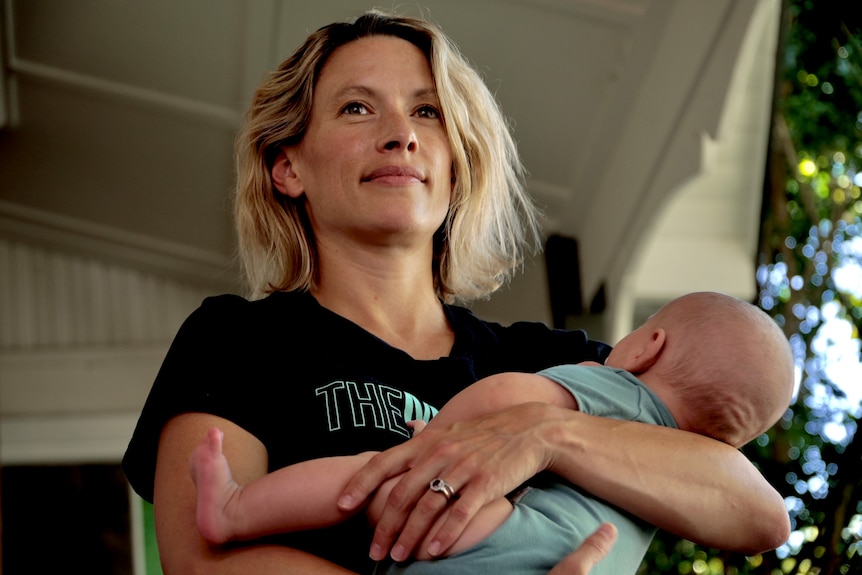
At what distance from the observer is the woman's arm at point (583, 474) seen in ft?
4.36

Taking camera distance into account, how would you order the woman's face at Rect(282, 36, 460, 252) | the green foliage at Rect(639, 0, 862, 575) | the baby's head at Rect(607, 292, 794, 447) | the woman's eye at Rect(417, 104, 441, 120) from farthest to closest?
the green foliage at Rect(639, 0, 862, 575), the woman's eye at Rect(417, 104, 441, 120), the woman's face at Rect(282, 36, 460, 252), the baby's head at Rect(607, 292, 794, 447)

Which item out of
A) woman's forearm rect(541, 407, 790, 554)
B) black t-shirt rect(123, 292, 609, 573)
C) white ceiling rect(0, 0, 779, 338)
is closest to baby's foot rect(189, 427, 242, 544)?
black t-shirt rect(123, 292, 609, 573)

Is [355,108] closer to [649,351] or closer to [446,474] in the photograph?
[649,351]

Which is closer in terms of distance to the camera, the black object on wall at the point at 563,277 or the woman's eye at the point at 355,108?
the woman's eye at the point at 355,108

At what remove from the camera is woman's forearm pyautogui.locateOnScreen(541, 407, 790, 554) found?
140cm

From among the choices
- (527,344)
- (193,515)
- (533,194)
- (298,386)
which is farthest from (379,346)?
(533,194)

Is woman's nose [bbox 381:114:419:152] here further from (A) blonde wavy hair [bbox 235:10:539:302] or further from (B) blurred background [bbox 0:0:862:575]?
(B) blurred background [bbox 0:0:862:575]

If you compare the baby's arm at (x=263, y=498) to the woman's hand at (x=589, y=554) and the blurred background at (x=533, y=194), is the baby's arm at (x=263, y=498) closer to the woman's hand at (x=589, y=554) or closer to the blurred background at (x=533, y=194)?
the woman's hand at (x=589, y=554)

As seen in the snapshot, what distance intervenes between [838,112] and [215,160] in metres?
2.59

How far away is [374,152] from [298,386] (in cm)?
44

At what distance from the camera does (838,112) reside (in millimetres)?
4957

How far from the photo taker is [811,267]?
487 cm

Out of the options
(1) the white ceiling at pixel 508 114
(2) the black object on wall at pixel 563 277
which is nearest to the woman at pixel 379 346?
(1) the white ceiling at pixel 508 114

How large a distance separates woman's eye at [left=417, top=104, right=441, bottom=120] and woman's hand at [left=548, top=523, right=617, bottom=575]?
33.8 inches
